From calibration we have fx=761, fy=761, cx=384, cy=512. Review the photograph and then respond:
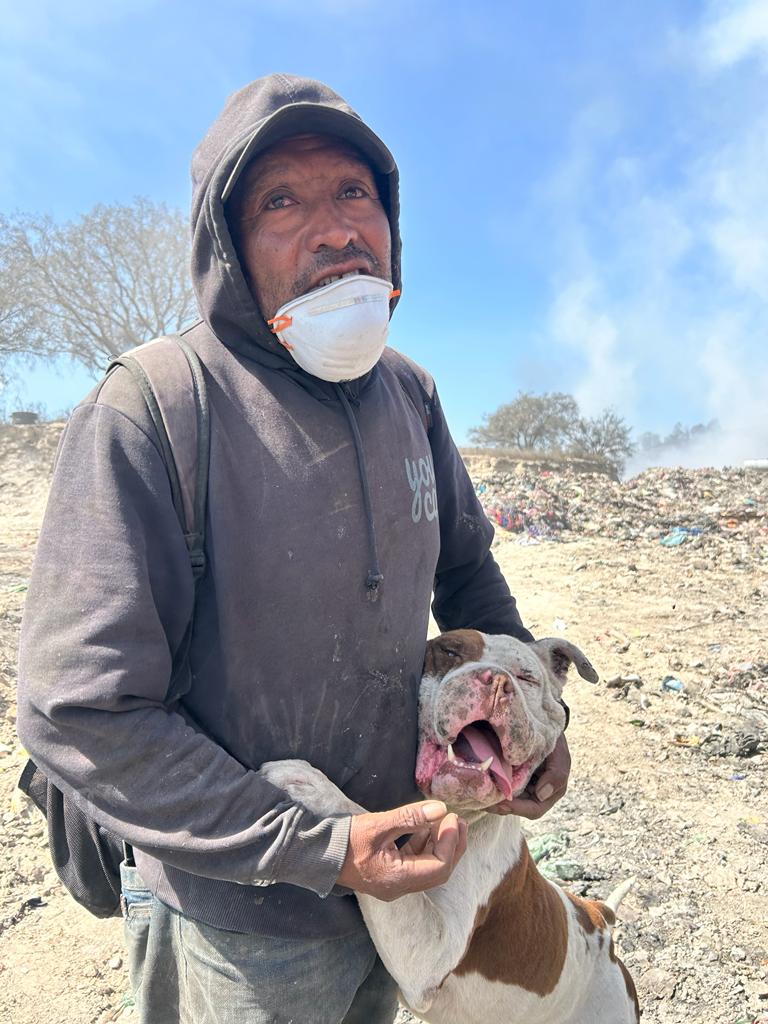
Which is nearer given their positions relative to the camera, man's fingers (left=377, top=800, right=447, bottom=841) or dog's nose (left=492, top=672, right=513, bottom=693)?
man's fingers (left=377, top=800, right=447, bottom=841)

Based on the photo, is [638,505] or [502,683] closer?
[502,683]

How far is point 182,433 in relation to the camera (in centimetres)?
148

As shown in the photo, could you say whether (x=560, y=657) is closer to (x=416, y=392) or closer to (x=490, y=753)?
(x=490, y=753)

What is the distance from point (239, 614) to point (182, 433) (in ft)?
1.23

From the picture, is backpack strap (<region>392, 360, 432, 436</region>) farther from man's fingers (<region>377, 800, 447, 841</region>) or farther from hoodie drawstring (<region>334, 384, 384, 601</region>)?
man's fingers (<region>377, 800, 447, 841</region>)

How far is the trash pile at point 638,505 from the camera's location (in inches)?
504

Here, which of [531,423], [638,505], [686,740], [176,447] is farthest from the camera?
[531,423]

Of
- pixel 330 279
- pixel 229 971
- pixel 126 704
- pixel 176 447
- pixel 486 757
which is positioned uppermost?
pixel 330 279

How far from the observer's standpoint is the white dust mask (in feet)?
5.56

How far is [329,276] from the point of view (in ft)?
5.69

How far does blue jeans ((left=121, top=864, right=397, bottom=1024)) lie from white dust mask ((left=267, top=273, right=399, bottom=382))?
48.1 inches

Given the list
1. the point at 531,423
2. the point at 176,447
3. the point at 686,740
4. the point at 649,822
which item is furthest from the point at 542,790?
the point at 531,423

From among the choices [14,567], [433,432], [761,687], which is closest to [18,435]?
[14,567]

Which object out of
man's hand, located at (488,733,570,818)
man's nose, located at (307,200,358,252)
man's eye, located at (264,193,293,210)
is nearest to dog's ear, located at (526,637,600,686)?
man's hand, located at (488,733,570,818)
